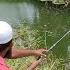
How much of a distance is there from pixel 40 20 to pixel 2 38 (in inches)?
464

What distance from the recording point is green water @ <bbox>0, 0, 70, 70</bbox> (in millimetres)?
8703

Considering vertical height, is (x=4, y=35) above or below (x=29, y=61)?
above

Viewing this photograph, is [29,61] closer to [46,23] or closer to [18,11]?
[46,23]

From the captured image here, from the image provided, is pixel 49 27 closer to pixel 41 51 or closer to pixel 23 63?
pixel 23 63

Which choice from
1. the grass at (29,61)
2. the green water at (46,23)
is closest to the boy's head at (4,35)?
the grass at (29,61)

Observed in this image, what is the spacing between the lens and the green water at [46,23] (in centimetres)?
870

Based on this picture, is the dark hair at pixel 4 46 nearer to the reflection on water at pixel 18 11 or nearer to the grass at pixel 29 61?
the grass at pixel 29 61

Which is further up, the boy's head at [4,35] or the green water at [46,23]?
the boy's head at [4,35]

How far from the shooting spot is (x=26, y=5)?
19.4m

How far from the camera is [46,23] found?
13.2 meters

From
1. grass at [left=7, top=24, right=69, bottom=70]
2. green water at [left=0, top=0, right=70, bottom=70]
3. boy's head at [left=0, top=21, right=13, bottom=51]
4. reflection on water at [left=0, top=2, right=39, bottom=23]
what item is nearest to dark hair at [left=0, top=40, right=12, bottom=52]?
boy's head at [left=0, top=21, right=13, bottom=51]

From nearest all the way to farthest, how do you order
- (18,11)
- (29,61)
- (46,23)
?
(29,61)
(46,23)
(18,11)

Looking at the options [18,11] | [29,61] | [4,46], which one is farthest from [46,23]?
[4,46]

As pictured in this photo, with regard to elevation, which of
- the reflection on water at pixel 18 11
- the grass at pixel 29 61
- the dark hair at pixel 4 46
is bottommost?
the reflection on water at pixel 18 11
